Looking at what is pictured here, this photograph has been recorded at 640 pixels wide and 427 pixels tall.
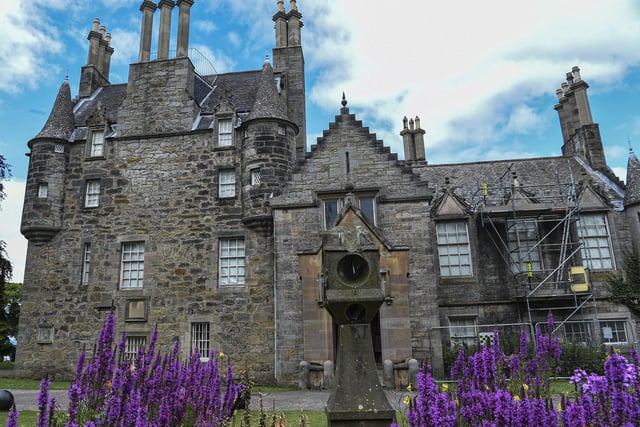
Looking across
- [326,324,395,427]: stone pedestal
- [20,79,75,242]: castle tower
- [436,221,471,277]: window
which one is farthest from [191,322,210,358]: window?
[326,324,395,427]: stone pedestal

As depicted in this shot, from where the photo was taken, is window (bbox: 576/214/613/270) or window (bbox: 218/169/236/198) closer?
window (bbox: 576/214/613/270)

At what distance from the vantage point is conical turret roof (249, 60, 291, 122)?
19.7m

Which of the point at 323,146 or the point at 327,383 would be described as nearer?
the point at 327,383

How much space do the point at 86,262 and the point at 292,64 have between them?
44.3ft

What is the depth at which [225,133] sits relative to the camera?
20.7 metres

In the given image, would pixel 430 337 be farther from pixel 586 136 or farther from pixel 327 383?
pixel 586 136

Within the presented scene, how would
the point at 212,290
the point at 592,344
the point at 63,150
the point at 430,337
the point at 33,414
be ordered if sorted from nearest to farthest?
the point at 33,414 → the point at 430,337 → the point at 592,344 → the point at 212,290 → the point at 63,150

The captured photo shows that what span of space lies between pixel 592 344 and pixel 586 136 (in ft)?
33.4

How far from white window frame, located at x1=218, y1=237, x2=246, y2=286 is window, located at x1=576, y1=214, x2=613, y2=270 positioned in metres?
13.6

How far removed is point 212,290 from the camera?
18828mm

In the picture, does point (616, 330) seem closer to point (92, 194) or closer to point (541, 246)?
point (541, 246)

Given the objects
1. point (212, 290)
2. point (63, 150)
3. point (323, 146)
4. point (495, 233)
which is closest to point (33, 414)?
point (212, 290)

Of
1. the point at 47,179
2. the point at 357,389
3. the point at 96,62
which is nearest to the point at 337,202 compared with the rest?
the point at 357,389

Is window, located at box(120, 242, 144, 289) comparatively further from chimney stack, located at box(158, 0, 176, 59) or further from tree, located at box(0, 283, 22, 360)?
tree, located at box(0, 283, 22, 360)
